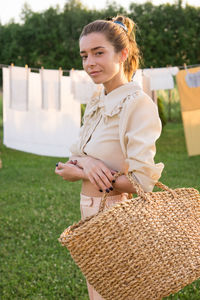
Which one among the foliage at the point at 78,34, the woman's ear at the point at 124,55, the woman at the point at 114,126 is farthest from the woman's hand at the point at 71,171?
the foliage at the point at 78,34

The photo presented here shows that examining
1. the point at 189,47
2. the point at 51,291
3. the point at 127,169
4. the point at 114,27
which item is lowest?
A: the point at 51,291

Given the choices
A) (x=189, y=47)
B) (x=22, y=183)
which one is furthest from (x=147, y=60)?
(x=22, y=183)

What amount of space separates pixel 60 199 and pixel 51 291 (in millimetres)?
2132

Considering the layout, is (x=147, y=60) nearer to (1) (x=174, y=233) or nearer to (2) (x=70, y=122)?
(2) (x=70, y=122)

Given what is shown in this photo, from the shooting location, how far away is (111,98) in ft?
4.53

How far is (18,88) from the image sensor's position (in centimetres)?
627

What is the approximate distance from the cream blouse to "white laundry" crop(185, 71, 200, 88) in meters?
4.70

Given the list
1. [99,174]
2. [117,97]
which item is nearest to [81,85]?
[117,97]

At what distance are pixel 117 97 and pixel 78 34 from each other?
14486 millimetres

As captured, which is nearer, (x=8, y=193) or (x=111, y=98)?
(x=111, y=98)

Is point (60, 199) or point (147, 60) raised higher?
point (147, 60)

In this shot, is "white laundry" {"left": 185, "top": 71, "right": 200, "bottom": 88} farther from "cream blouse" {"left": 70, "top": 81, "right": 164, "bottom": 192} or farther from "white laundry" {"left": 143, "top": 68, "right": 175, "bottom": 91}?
"cream blouse" {"left": 70, "top": 81, "right": 164, "bottom": 192}

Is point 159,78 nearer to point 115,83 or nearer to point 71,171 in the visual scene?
point 115,83

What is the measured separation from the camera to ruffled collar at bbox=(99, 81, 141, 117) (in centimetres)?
129
